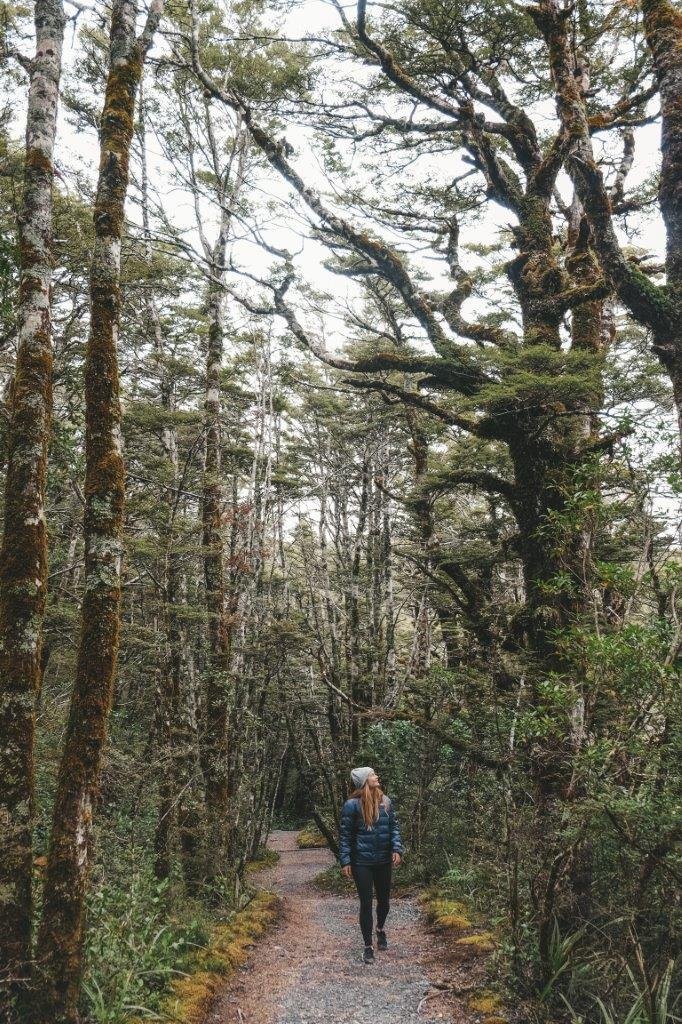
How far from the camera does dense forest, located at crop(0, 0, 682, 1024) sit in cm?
378

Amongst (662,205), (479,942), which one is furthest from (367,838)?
(662,205)

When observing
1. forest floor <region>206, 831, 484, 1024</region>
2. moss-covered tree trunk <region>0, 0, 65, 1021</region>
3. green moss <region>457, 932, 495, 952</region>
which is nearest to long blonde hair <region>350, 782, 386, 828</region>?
forest floor <region>206, 831, 484, 1024</region>

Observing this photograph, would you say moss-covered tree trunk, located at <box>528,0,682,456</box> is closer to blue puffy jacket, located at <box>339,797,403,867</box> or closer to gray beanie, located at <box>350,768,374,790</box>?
gray beanie, located at <box>350,768,374,790</box>

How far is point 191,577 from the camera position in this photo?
12.5 metres

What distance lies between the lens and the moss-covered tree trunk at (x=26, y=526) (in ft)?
11.9

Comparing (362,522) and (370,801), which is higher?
(362,522)

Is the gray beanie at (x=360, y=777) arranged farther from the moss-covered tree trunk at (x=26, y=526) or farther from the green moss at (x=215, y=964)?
the moss-covered tree trunk at (x=26, y=526)

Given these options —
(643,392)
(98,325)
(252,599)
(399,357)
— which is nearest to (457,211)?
(399,357)

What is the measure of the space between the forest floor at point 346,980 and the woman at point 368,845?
0.43 m

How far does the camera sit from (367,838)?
5562 millimetres

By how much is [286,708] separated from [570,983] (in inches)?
335

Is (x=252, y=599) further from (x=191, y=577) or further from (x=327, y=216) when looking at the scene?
(x=327, y=216)

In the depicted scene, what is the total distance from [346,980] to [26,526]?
175 inches

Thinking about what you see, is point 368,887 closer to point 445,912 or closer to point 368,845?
point 368,845
